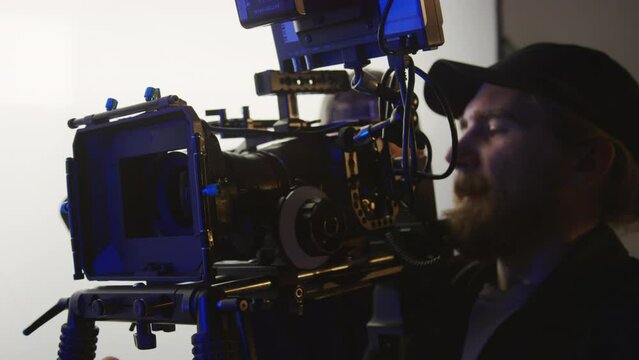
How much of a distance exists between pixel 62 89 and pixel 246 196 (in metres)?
0.97

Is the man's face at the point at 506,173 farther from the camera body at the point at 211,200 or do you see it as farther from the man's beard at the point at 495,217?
the camera body at the point at 211,200

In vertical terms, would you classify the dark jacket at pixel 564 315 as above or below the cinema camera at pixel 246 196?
below

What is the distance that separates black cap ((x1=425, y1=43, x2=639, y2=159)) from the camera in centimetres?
113

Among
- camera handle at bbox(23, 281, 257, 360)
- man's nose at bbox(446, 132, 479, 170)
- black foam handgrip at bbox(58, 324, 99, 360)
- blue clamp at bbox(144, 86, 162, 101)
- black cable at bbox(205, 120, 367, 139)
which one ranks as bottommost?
black foam handgrip at bbox(58, 324, 99, 360)

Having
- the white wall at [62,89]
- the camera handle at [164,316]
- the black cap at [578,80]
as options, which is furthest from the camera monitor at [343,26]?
the white wall at [62,89]

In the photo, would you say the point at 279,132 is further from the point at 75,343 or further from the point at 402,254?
the point at 75,343

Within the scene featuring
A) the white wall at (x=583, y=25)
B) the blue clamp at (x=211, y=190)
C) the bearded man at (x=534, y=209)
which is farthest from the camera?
the white wall at (x=583, y=25)

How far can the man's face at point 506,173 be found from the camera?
4.02ft

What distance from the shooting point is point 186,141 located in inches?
38.0

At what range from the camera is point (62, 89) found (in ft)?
5.76

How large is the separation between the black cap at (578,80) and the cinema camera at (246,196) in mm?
213

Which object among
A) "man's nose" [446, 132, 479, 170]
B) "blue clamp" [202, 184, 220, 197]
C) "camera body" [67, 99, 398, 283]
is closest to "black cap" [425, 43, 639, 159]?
"man's nose" [446, 132, 479, 170]

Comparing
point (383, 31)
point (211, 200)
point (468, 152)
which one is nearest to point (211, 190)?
point (211, 200)

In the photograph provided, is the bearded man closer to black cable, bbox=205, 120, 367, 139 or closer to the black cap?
the black cap
